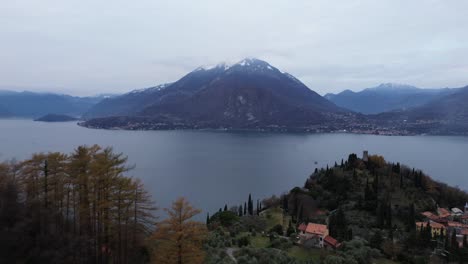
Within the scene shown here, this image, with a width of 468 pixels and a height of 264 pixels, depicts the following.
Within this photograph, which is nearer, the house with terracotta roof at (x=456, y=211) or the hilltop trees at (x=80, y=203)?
the hilltop trees at (x=80, y=203)

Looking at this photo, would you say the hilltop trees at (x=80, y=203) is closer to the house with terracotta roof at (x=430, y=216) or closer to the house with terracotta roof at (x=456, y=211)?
the house with terracotta roof at (x=430, y=216)

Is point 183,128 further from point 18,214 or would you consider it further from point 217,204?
point 18,214

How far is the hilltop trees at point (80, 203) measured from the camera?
490 inches

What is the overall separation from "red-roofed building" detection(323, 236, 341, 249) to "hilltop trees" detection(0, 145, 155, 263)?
47.2ft

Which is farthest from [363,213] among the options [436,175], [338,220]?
[436,175]

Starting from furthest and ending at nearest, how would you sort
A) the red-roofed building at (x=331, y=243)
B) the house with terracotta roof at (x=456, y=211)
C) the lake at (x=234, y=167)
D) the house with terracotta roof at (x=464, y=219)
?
the lake at (x=234, y=167)
the house with terracotta roof at (x=456, y=211)
the house with terracotta roof at (x=464, y=219)
the red-roofed building at (x=331, y=243)

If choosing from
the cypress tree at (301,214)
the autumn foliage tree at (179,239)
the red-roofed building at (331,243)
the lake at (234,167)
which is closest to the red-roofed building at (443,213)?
the cypress tree at (301,214)

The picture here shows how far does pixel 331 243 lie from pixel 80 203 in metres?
17.6

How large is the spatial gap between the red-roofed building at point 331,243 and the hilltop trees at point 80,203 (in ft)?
47.2

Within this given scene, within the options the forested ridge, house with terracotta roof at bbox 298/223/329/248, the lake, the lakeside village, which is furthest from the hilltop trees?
the lake

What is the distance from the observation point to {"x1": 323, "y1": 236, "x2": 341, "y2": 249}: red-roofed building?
24444 mm

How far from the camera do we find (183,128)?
188750 mm

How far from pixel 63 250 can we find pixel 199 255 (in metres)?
4.59

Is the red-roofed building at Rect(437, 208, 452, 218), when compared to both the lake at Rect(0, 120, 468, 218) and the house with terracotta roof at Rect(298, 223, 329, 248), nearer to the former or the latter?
the house with terracotta roof at Rect(298, 223, 329, 248)
